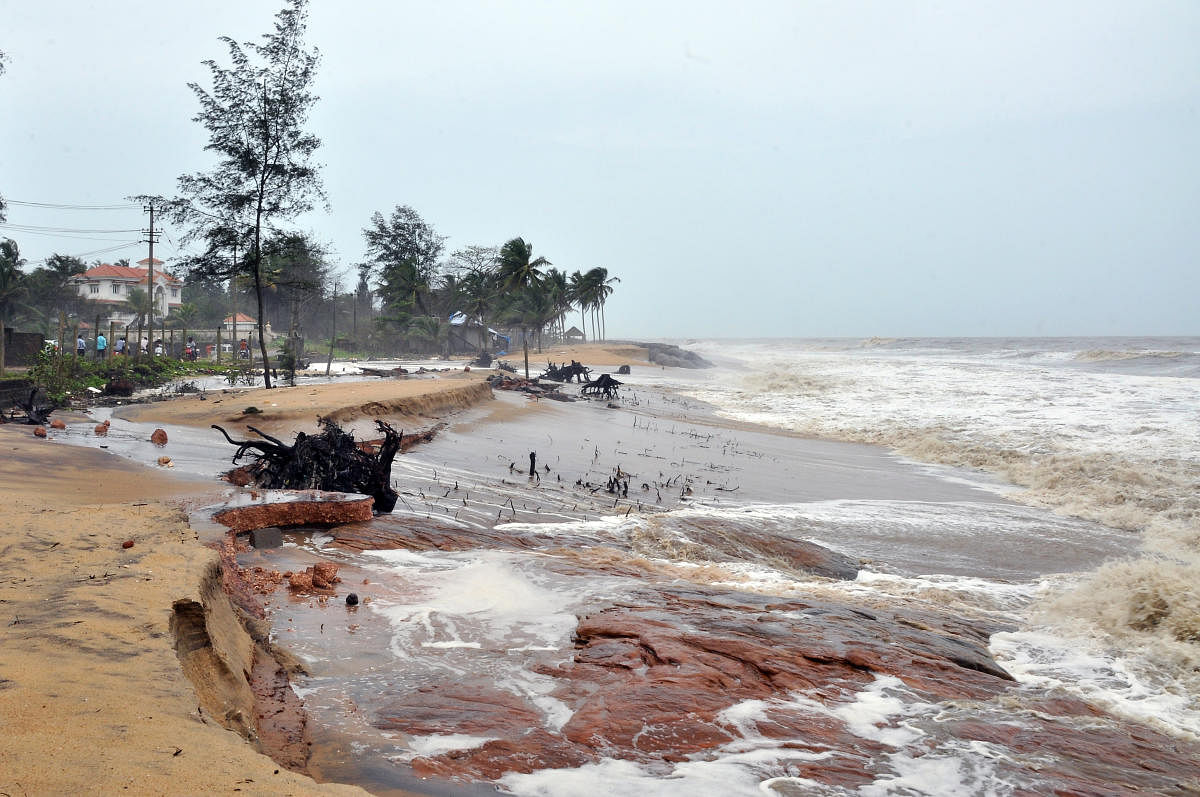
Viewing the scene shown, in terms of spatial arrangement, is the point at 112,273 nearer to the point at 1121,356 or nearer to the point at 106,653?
the point at 106,653

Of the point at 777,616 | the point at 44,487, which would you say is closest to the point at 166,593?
the point at 777,616

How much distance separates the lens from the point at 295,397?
→ 15.3m

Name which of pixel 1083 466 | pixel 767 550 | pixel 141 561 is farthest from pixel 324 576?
pixel 1083 466

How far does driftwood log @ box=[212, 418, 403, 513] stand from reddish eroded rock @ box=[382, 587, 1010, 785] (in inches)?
129

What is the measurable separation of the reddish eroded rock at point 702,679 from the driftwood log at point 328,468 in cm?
328

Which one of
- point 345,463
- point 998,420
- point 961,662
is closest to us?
point 961,662

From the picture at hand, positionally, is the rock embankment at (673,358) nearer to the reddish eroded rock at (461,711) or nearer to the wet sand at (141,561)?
the wet sand at (141,561)

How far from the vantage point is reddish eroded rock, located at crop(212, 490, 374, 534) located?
621cm

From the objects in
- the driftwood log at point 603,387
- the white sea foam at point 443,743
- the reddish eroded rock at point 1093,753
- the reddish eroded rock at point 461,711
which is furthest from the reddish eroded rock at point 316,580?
the driftwood log at point 603,387

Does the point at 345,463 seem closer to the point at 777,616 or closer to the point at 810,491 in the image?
the point at 777,616

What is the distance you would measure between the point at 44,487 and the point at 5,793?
592 centimetres

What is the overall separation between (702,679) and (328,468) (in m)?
5.11

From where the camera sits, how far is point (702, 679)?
12.7 ft

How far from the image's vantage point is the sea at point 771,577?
10.6ft
